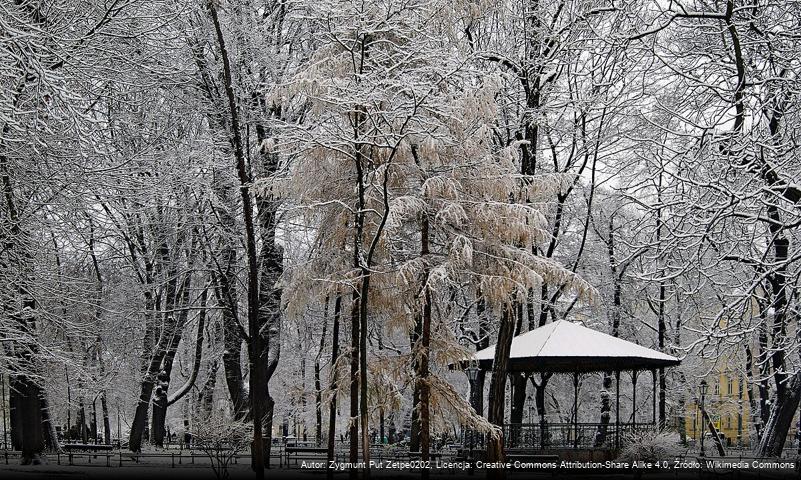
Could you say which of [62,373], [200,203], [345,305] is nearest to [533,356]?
[345,305]

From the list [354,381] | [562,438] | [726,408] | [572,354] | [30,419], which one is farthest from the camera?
[726,408]

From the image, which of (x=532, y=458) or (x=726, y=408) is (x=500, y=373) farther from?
(x=726, y=408)

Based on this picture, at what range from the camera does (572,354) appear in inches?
840

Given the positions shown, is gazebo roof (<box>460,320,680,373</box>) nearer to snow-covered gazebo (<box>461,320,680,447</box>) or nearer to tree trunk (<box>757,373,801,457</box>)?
snow-covered gazebo (<box>461,320,680,447</box>)

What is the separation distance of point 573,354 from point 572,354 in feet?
0.08

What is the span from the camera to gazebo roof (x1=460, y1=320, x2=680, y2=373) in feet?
70.3

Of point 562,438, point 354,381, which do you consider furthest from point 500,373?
point 562,438

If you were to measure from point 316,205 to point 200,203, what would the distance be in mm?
9312

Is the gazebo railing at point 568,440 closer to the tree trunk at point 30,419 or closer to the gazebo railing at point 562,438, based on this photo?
the gazebo railing at point 562,438

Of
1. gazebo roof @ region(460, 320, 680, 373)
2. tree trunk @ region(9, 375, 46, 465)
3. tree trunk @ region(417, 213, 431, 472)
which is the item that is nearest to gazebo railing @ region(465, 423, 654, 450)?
gazebo roof @ region(460, 320, 680, 373)

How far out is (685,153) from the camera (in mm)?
8320

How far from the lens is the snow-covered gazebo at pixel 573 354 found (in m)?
21.4

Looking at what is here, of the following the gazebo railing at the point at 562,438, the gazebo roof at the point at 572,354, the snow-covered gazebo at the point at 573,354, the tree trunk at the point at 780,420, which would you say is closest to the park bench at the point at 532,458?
the gazebo railing at the point at 562,438

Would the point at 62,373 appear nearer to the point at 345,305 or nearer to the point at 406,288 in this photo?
the point at 345,305
